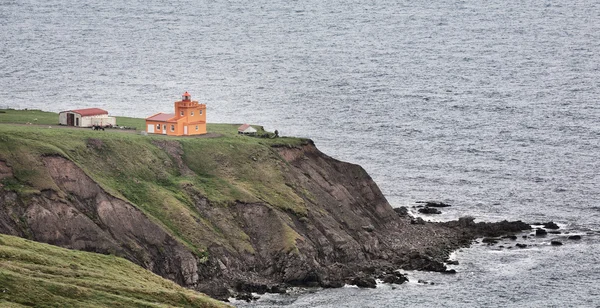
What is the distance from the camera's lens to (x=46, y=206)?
135000 mm

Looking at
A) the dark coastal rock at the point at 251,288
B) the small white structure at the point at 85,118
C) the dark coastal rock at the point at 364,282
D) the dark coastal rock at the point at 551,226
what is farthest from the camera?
the small white structure at the point at 85,118

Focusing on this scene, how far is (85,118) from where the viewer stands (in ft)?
546

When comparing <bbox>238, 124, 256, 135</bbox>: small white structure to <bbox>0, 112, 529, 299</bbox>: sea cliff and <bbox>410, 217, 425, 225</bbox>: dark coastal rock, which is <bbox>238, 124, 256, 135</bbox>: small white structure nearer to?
<bbox>0, 112, 529, 299</bbox>: sea cliff

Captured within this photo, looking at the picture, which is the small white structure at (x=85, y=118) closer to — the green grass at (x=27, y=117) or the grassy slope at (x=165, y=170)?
the green grass at (x=27, y=117)

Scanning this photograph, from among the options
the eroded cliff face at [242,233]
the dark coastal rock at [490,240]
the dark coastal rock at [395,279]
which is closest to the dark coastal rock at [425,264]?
the eroded cliff face at [242,233]

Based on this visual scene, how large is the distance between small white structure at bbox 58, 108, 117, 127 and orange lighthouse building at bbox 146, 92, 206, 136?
20.9 ft

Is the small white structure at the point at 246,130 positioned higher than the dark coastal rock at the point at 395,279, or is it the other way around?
the small white structure at the point at 246,130

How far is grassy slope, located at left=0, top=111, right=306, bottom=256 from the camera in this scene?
5545 inches

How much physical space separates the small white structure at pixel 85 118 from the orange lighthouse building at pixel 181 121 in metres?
6.36

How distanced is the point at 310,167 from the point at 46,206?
3914cm

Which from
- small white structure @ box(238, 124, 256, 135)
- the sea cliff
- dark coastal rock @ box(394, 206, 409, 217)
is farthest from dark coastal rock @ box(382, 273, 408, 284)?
small white structure @ box(238, 124, 256, 135)

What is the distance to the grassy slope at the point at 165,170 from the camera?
5545 inches

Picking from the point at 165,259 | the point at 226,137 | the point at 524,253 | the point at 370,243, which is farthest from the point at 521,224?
the point at 165,259

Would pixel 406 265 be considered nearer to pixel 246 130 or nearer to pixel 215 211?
pixel 215 211
